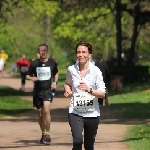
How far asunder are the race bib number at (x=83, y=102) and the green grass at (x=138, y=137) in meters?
3.39

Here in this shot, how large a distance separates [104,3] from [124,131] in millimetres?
25933

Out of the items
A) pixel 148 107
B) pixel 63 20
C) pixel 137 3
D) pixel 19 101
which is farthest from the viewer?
pixel 63 20

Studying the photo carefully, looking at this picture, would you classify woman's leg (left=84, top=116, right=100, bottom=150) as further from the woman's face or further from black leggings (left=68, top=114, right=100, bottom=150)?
the woman's face

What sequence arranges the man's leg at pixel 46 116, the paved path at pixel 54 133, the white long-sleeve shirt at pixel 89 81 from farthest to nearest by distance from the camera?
the man's leg at pixel 46 116 → the paved path at pixel 54 133 → the white long-sleeve shirt at pixel 89 81

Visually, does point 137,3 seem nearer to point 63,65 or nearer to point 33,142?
point 33,142

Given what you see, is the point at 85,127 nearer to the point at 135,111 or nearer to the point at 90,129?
the point at 90,129

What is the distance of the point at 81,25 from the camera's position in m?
59.7

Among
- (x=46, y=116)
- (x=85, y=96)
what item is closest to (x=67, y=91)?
(x=85, y=96)

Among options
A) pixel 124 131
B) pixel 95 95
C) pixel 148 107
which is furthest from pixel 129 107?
pixel 95 95

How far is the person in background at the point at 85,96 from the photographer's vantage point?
9.79 meters

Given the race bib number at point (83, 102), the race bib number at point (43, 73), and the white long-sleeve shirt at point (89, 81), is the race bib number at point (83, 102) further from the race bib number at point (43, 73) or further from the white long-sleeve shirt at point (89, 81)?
the race bib number at point (43, 73)

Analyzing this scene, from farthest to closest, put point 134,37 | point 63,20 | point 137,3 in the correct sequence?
1. point 63,20
2. point 134,37
3. point 137,3

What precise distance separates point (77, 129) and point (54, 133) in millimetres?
7124

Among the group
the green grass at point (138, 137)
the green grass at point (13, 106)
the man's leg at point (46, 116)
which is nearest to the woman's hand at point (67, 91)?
the green grass at point (138, 137)
